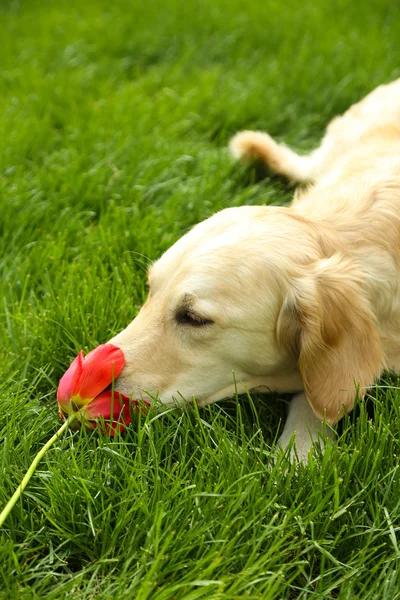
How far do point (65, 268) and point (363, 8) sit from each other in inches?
179

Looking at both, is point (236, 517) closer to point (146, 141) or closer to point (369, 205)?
point (369, 205)

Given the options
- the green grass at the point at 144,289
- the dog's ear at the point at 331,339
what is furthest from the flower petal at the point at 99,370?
the dog's ear at the point at 331,339

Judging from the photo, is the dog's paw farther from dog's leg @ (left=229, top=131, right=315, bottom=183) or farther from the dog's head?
the dog's head

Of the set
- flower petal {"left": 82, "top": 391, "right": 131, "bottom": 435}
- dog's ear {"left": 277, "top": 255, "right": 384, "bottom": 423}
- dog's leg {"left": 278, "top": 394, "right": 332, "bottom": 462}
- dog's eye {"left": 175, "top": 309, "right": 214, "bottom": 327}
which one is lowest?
dog's leg {"left": 278, "top": 394, "right": 332, "bottom": 462}

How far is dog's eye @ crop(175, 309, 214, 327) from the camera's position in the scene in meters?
2.42

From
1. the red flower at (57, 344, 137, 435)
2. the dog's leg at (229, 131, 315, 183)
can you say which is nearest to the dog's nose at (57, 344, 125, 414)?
the red flower at (57, 344, 137, 435)

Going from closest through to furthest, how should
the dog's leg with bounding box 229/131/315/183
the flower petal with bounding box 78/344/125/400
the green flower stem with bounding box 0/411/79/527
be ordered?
the green flower stem with bounding box 0/411/79/527
the flower petal with bounding box 78/344/125/400
the dog's leg with bounding box 229/131/315/183

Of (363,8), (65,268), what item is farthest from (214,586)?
(363,8)

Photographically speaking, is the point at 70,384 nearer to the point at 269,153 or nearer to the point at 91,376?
the point at 91,376

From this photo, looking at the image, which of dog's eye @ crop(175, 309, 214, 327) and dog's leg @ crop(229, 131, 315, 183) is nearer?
dog's eye @ crop(175, 309, 214, 327)

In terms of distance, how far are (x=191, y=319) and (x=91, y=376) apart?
0.38 m

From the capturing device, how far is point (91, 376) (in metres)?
2.42

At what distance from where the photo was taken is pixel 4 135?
14.9 feet

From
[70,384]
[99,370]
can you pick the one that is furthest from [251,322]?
[70,384]
